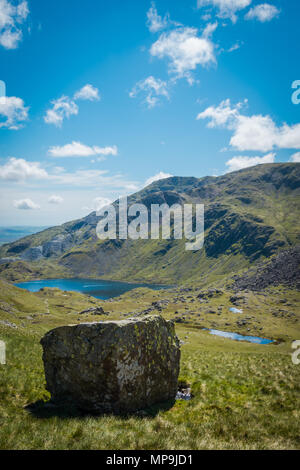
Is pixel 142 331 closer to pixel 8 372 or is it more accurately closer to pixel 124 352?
pixel 124 352

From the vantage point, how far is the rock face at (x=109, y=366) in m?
12.4

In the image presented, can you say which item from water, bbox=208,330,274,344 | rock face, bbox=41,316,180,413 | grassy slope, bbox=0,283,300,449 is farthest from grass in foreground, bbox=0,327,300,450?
water, bbox=208,330,274,344

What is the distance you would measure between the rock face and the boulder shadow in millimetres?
301

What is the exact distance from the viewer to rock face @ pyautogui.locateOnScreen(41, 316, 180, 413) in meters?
12.4

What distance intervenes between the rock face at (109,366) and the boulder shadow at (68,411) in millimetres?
301

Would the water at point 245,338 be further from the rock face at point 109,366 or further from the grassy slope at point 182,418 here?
the rock face at point 109,366

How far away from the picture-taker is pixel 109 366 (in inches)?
488

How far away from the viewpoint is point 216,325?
17488cm

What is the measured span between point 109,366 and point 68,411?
273cm

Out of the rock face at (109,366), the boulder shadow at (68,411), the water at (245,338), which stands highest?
the rock face at (109,366)

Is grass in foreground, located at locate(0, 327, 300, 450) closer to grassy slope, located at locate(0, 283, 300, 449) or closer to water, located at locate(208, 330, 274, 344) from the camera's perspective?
grassy slope, located at locate(0, 283, 300, 449)

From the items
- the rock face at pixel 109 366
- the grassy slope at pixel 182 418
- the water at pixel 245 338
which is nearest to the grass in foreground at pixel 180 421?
the grassy slope at pixel 182 418
